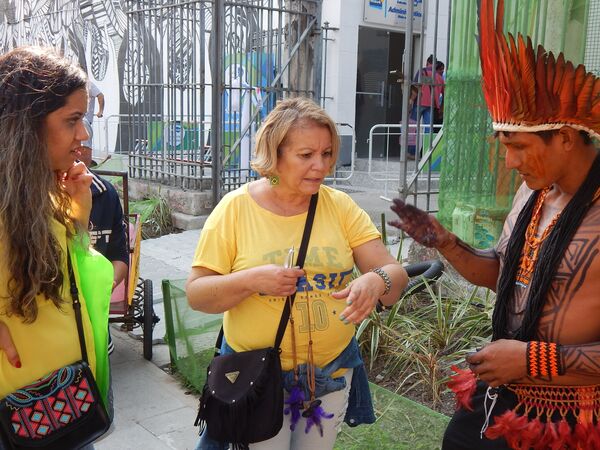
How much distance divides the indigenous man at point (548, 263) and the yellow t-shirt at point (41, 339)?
126 cm

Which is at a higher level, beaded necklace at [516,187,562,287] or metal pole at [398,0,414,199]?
metal pole at [398,0,414,199]

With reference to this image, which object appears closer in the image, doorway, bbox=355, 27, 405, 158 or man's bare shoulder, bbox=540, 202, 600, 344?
man's bare shoulder, bbox=540, 202, 600, 344

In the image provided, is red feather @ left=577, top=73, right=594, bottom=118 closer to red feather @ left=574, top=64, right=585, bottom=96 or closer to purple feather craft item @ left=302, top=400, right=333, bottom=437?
red feather @ left=574, top=64, right=585, bottom=96

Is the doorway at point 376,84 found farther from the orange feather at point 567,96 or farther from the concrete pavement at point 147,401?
the orange feather at point 567,96

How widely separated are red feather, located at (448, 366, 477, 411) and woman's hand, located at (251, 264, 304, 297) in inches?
27.2

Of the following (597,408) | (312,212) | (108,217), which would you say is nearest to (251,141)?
(108,217)

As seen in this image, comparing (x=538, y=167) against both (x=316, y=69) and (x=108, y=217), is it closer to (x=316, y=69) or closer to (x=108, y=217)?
(x=108, y=217)

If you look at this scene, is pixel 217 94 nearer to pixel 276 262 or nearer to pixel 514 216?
pixel 276 262

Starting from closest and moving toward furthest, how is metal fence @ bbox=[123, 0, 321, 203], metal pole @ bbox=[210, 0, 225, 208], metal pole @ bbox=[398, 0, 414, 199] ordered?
metal pole @ bbox=[398, 0, 414, 199] → metal pole @ bbox=[210, 0, 225, 208] → metal fence @ bbox=[123, 0, 321, 203]

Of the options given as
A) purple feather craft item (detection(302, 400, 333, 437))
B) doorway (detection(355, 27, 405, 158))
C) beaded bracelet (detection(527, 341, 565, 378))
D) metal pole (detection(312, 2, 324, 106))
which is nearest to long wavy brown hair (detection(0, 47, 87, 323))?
purple feather craft item (detection(302, 400, 333, 437))

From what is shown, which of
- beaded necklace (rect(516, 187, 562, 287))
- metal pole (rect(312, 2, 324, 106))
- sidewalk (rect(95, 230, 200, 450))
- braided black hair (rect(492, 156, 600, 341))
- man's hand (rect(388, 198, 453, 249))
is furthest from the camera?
metal pole (rect(312, 2, 324, 106))

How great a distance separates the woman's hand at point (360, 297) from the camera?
2238 millimetres

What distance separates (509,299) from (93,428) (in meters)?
1.41

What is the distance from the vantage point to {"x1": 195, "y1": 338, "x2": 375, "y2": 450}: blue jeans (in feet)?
8.11
